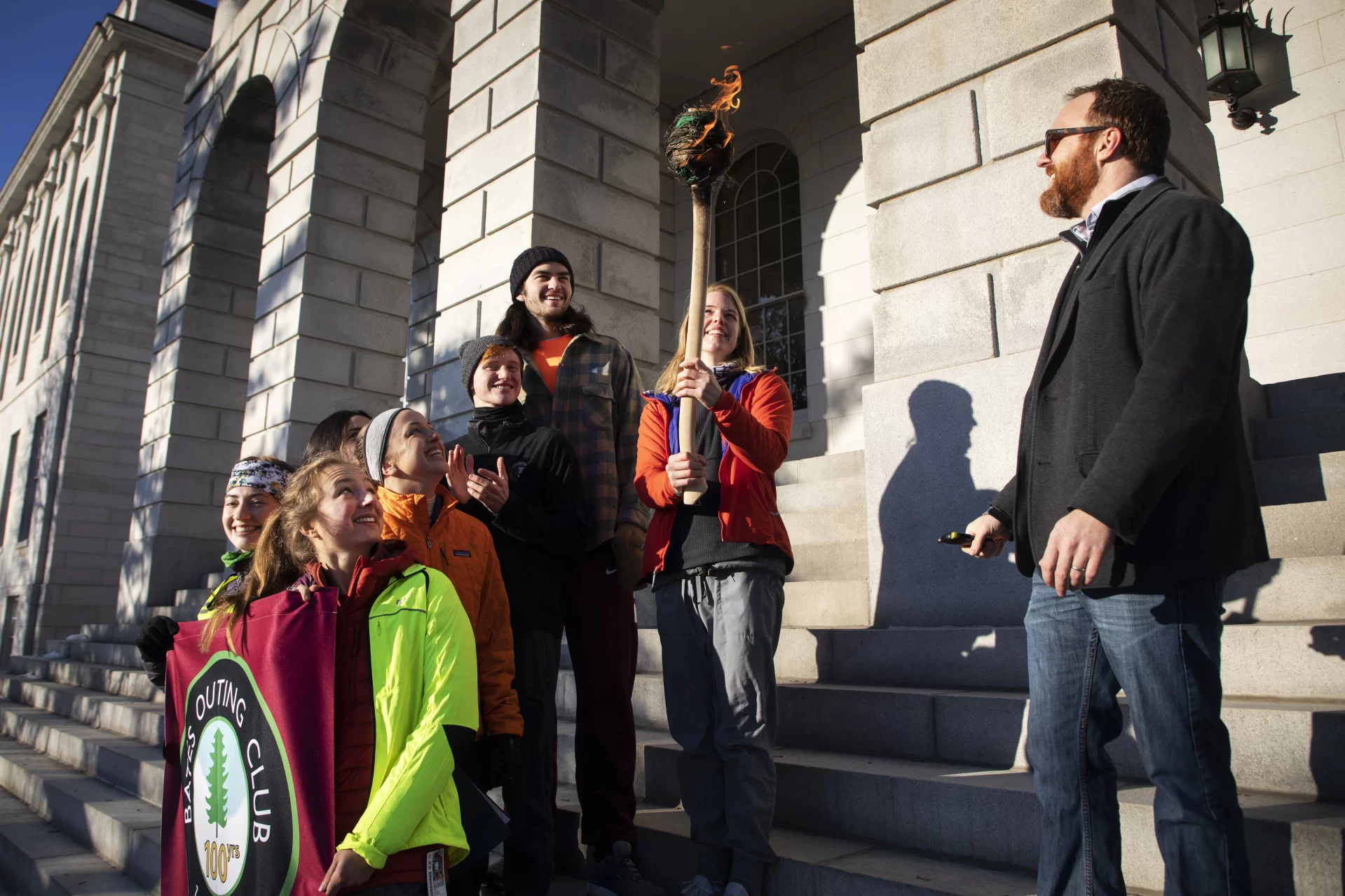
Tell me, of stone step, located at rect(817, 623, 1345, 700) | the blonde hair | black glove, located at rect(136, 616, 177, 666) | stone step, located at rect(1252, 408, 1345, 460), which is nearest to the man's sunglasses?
the blonde hair

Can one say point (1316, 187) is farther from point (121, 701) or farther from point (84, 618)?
point (84, 618)

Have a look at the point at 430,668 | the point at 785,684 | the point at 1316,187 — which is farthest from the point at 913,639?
the point at 1316,187

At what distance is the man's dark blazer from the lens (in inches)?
75.2

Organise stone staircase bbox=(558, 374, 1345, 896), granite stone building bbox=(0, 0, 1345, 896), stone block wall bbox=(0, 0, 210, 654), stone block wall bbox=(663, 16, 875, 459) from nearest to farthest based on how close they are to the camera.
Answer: stone staircase bbox=(558, 374, 1345, 896), granite stone building bbox=(0, 0, 1345, 896), stone block wall bbox=(663, 16, 875, 459), stone block wall bbox=(0, 0, 210, 654)

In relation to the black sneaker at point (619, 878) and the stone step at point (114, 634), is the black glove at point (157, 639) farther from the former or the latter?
the stone step at point (114, 634)

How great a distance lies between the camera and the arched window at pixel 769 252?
10.9 meters

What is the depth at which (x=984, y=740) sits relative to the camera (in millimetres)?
3240

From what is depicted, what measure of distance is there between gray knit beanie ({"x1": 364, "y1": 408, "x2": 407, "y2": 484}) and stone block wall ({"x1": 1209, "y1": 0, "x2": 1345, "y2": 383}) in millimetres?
6334

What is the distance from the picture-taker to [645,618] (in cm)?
518

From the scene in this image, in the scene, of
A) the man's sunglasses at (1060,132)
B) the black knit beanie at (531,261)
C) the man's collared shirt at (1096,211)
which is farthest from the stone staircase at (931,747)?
the black knit beanie at (531,261)

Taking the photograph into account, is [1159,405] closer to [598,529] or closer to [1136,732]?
[1136,732]

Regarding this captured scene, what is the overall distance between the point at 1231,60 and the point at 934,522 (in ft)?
17.0

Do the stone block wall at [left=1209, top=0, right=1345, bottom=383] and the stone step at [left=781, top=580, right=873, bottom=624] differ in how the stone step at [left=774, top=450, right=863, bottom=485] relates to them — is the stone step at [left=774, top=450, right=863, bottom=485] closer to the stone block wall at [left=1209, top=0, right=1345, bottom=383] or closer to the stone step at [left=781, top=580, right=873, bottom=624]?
Answer: the stone step at [left=781, top=580, right=873, bottom=624]

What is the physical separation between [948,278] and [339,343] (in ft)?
21.1
